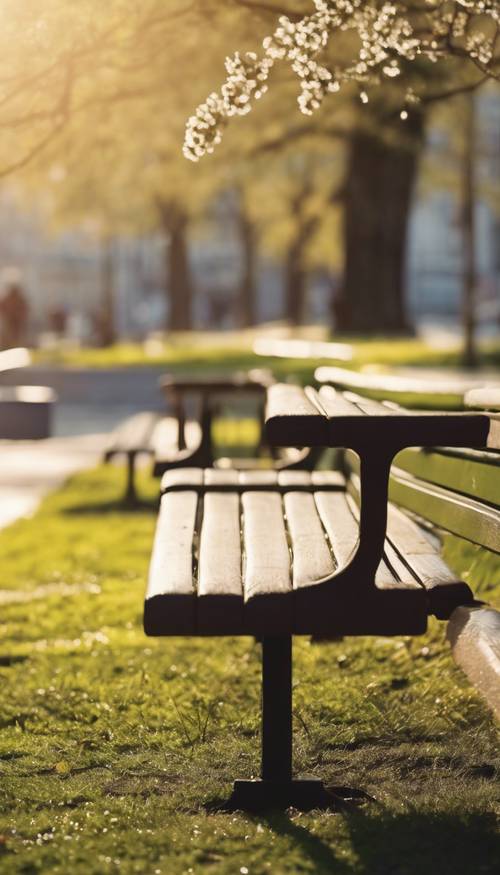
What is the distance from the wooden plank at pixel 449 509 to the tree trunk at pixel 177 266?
1213 inches

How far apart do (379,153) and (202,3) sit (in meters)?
22.8

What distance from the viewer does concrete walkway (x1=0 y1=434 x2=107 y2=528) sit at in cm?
1100

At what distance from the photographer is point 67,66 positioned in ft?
19.1

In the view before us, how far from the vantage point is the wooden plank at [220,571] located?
Answer: 3459 millimetres

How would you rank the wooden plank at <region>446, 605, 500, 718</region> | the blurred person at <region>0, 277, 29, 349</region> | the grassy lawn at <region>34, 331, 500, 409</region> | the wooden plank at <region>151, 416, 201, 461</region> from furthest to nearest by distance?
the blurred person at <region>0, 277, 29, 349</region> < the grassy lawn at <region>34, 331, 500, 409</region> < the wooden plank at <region>151, 416, 201, 461</region> < the wooden plank at <region>446, 605, 500, 718</region>

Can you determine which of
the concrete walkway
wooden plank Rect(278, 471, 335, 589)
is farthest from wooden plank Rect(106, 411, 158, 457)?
wooden plank Rect(278, 471, 335, 589)

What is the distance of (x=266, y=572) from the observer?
3682mm

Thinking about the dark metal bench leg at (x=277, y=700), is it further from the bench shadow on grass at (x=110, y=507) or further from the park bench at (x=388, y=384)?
the bench shadow on grass at (x=110, y=507)

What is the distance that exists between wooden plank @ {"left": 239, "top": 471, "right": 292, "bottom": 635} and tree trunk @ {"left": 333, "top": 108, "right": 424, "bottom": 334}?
23473 millimetres

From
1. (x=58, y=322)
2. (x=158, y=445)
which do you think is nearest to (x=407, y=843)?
(x=158, y=445)

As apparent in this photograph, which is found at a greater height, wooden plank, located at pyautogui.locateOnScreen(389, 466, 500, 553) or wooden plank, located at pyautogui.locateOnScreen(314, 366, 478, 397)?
wooden plank, located at pyautogui.locateOnScreen(314, 366, 478, 397)

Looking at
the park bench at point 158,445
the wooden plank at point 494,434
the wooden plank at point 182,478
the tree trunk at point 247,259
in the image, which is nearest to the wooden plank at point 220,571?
the wooden plank at point 182,478

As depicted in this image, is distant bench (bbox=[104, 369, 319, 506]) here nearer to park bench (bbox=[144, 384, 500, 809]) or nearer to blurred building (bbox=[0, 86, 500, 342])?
park bench (bbox=[144, 384, 500, 809])

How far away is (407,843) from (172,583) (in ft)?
2.53
